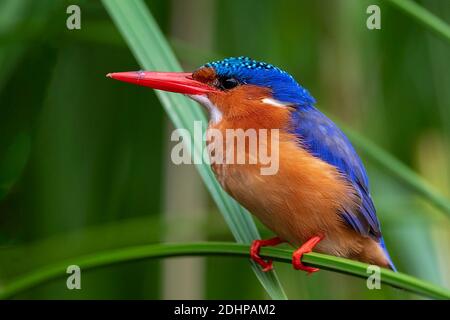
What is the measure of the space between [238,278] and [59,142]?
2.54 feet

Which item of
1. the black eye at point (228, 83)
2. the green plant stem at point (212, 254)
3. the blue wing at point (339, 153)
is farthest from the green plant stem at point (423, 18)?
the green plant stem at point (212, 254)

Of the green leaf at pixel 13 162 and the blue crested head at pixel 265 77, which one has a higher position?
the blue crested head at pixel 265 77

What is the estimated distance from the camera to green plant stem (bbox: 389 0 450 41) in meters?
1.47

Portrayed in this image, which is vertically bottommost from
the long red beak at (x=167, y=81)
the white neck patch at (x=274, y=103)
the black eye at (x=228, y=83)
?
the white neck patch at (x=274, y=103)

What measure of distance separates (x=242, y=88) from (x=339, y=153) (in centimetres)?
30

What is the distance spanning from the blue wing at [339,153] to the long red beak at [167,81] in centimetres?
26

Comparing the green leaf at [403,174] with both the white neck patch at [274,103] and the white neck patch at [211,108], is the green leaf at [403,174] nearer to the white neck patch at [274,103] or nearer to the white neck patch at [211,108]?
the white neck patch at [274,103]

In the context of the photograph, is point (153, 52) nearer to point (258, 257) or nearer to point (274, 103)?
point (274, 103)

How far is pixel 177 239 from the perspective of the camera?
7.45ft

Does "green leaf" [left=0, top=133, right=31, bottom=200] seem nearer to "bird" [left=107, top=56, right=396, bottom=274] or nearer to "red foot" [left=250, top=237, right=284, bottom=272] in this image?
"bird" [left=107, top=56, right=396, bottom=274]

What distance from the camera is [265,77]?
1759 mm

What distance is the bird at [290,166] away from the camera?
1.59 m
